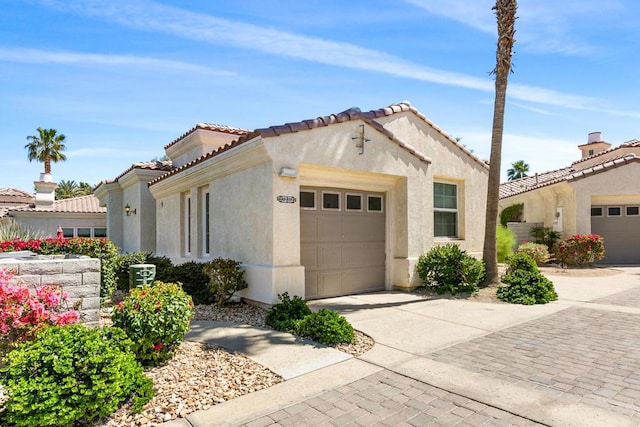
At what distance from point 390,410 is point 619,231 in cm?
1980

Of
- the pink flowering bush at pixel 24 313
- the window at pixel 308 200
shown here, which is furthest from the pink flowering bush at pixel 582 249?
the pink flowering bush at pixel 24 313

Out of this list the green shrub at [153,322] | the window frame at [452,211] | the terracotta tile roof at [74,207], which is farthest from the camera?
the terracotta tile roof at [74,207]

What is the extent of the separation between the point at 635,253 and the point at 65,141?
4841 centimetres

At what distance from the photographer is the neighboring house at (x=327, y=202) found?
8438 mm

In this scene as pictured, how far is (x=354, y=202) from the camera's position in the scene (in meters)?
10.4

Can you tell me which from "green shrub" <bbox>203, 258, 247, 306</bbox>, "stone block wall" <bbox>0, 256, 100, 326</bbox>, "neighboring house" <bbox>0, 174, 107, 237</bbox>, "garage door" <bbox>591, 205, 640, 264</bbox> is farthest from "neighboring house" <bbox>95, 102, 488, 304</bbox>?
"neighboring house" <bbox>0, 174, 107, 237</bbox>

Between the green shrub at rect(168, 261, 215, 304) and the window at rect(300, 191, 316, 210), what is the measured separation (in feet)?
9.28

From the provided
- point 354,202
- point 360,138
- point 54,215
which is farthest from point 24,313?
point 54,215

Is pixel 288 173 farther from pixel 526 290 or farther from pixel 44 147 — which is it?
pixel 44 147

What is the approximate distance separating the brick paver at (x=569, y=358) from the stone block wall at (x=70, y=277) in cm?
486

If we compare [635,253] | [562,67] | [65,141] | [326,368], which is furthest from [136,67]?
[65,141]

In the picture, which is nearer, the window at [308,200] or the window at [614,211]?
the window at [308,200]

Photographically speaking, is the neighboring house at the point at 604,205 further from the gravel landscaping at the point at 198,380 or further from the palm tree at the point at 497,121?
the gravel landscaping at the point at 198,380

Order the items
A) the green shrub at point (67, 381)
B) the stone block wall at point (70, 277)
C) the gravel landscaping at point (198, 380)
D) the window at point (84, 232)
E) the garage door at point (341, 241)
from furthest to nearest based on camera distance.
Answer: the window at point (84, 232), the garage door at point (341, 241), the stone block wall at point (70, 277), the gravel landscaping at point (198, 380), the green shrub at point (67, 381)
